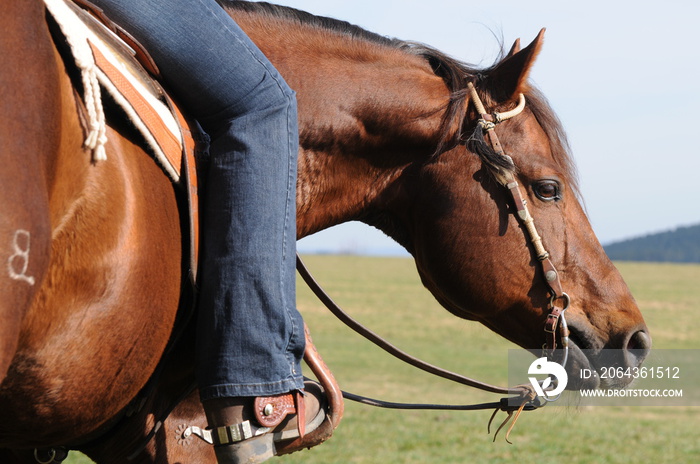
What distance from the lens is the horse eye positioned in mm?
2895

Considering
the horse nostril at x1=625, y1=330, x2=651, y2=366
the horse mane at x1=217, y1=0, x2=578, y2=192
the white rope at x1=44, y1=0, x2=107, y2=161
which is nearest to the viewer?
the white rope at x1=44, y1=0, x2=107, y2=161

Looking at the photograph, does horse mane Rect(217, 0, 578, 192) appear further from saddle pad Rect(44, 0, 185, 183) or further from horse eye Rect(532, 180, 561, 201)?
saddle pad Rect(44, 0, 185, 183)

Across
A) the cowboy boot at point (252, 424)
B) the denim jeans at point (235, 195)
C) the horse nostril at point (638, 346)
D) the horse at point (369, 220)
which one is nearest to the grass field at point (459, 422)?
the horse nostril at point (638, 346)

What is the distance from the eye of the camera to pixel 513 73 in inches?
115

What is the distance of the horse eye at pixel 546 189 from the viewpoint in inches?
114

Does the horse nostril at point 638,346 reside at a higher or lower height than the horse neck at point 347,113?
lower

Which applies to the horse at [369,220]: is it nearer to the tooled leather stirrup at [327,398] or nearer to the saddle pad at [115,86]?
the saddle pad at [115,86]

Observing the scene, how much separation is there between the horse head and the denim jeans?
73 cm

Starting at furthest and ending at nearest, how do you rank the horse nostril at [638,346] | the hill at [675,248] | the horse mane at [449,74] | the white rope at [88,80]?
1. the hill at [675,248]
2. the horse nostril at [638,346]
3. the horse mane at [449,74]
4. the white rope at [88,80]

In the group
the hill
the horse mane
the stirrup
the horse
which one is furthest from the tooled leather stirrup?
the hill

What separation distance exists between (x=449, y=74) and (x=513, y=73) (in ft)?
0.77

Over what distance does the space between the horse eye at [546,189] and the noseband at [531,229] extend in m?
0.08

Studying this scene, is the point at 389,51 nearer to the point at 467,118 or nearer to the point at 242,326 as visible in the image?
the point at 467,118

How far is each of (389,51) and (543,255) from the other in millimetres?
921
